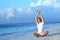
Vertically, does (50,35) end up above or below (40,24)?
below

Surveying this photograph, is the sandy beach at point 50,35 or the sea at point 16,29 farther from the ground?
the sea at point 16,29

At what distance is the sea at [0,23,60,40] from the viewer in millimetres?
2305

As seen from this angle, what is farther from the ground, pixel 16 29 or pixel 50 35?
pixel 16 29

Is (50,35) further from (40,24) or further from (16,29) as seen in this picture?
(16,29)

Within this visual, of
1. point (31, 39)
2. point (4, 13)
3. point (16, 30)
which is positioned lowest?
point (31, 39)

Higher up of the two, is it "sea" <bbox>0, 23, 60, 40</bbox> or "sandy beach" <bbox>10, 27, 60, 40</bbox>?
"sea" <bbox>0, 23, 60, 40</bbox>

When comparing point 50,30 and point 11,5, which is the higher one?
point 11,5

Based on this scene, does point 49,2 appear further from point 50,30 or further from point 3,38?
point 3,38

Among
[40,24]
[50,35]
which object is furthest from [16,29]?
[50,35]

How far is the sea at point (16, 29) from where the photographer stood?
7.56ft

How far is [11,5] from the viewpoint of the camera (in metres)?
2.33

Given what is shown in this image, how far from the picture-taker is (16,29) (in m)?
2.32

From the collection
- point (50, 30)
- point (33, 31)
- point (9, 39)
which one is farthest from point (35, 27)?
point (9, 39)

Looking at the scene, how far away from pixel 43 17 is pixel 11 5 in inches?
18.4
